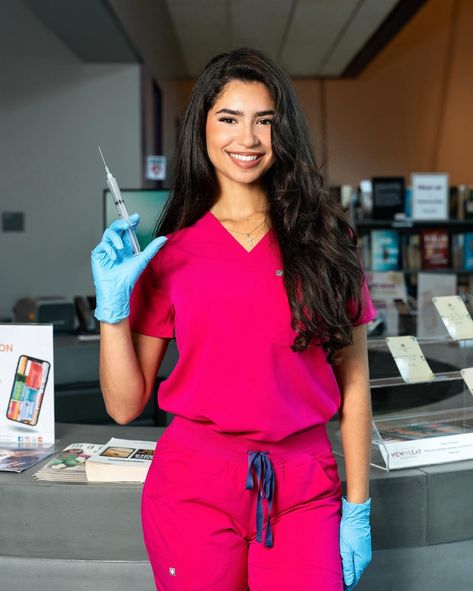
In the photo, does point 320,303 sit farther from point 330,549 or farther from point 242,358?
point 330,549

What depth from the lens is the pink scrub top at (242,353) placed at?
4.11ft

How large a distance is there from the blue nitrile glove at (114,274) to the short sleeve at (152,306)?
52 mm

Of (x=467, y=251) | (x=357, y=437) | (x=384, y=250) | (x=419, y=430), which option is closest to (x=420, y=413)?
(x=419, y=430)

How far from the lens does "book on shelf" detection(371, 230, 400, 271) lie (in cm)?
628

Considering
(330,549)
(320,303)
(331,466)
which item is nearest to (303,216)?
(320,303)

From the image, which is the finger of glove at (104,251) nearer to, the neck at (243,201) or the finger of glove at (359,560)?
the neck at (243,201)

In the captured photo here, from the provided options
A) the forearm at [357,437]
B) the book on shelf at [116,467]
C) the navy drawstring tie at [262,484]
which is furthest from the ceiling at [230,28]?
the navy drawstring tie at [262,484]

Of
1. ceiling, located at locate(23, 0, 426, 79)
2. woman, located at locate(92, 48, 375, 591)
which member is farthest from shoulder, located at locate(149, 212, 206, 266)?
ceiling, located at locate(23, 0, 426, 79)

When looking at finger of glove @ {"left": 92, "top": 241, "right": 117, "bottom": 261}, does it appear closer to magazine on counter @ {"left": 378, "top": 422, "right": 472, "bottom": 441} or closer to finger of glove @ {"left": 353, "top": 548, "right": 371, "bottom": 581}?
finger of glove @ {"left": 353, "top": 548, "right": 371, "bottom": 581}

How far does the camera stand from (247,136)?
1334 mm

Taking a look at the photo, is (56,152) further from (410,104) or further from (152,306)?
(410,104)

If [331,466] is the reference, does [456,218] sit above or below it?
above

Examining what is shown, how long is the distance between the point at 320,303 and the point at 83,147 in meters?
5.54

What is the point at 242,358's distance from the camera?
126cm
